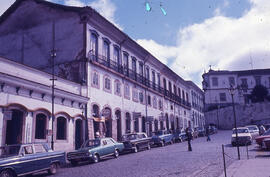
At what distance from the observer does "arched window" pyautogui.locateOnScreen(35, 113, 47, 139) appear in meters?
18.0

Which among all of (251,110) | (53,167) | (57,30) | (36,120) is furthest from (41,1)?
(251,110)

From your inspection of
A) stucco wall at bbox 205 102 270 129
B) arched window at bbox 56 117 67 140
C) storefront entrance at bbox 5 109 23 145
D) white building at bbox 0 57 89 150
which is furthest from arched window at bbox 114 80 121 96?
stucco wall at bbox 205 102 270 129

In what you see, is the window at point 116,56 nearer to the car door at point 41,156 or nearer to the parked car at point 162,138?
the parked car at point 162,138

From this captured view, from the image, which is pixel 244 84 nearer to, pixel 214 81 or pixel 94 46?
pixel 214 81

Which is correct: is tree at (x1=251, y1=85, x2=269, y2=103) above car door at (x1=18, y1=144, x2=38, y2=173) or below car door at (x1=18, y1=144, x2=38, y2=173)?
above

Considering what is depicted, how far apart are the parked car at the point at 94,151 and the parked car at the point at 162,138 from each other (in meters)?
7.96

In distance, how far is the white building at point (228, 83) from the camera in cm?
7206

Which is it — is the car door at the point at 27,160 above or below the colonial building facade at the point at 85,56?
below

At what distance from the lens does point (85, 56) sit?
2327cm

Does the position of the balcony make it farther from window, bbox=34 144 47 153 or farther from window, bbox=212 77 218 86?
window, bbox=212 77 218 86

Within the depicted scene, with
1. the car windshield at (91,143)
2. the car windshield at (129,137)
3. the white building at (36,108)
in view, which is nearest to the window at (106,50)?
the white building at (36,108)

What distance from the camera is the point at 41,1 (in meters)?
26.6

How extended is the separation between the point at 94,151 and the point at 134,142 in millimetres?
5947

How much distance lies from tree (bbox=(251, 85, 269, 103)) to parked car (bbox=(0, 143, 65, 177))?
6817 cm
